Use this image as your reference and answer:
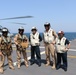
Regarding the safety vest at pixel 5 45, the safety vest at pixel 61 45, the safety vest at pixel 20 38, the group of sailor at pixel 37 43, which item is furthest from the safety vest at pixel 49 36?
the safety vest at pixel 5 45

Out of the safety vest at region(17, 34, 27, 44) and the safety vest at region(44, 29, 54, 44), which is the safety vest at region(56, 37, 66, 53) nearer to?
the safety vest at region(44, 29, 54, 44)

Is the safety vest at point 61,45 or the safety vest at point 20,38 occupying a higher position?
the safety vest at point 20,38

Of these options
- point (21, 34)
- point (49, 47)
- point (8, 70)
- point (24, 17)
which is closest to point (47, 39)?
point (49, 47)

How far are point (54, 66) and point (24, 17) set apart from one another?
33.6 ft

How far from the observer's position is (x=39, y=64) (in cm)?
1016

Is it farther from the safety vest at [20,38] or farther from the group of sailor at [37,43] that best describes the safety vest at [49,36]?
the safety vest at [20,38]

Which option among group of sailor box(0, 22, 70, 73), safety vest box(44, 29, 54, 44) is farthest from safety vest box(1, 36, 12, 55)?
safety vest box(44, 29, 54, 44)

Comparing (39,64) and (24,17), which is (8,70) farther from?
(24,17)

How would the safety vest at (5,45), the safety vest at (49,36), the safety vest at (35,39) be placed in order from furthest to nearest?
1. the safety vest at (35,39)
2. the safety vest at (49,36)
3. the safety vest at (5,45)

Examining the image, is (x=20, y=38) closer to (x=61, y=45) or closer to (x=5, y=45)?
(x=5, y=45)

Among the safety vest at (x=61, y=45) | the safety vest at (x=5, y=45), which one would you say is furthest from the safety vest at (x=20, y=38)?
the safety vest at (x=61, y=45)

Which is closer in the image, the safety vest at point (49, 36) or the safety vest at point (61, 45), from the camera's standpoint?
the safety vest at point (61, 45)

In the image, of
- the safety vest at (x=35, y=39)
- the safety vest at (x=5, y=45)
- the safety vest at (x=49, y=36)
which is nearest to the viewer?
the safety vest at (x=5, y=45)

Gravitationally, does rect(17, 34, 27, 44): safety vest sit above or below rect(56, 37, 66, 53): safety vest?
above
